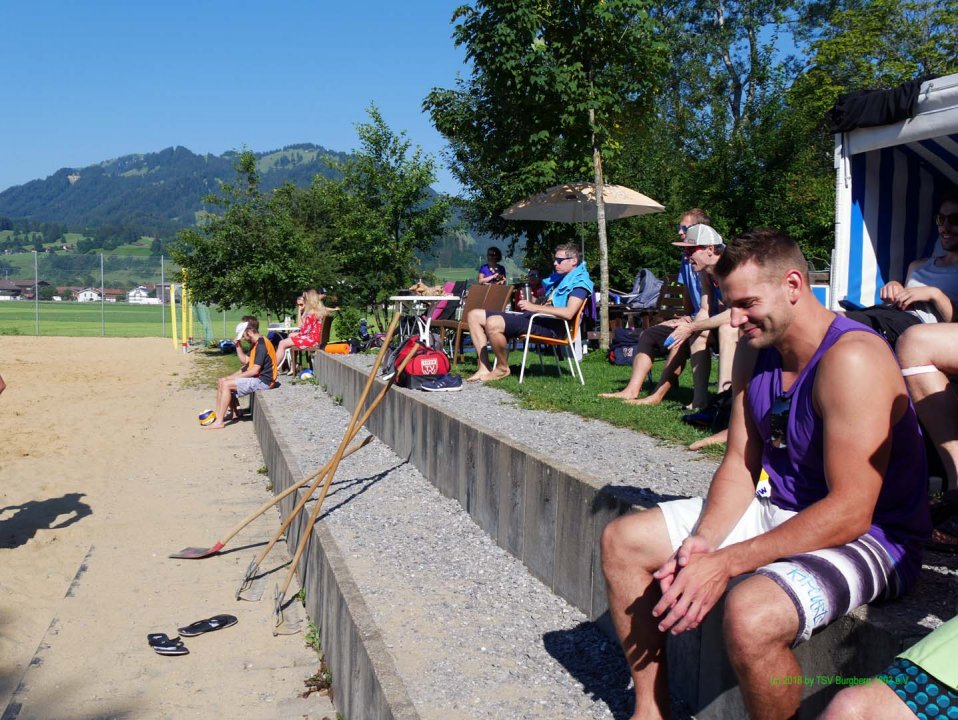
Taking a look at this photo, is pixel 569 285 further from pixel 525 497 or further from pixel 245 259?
pixel 245 259

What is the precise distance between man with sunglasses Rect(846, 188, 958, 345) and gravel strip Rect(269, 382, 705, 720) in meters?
1.18

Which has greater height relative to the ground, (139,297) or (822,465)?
(822,465)

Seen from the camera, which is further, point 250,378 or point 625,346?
point 250,378

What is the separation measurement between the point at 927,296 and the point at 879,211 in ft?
5.89

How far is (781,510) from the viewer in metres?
2.70

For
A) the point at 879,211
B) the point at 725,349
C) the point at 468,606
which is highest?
the point at 879,211

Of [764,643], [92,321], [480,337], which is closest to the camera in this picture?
[764,643]

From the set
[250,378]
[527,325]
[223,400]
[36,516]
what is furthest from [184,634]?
[250,378]

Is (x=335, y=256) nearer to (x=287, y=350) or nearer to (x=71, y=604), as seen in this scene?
(x=287, y=350)

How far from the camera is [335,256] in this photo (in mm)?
22484

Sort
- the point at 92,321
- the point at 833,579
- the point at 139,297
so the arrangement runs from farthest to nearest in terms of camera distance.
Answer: the point at 139,297, the point at 92,321, the point at 833,579

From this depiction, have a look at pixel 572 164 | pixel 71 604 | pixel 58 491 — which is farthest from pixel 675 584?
pixel 572 164

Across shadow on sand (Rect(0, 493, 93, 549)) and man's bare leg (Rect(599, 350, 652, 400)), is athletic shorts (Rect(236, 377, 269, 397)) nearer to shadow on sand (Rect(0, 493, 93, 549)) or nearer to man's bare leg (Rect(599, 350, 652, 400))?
shadow on sand (Rect(0, 493, 93, 549))

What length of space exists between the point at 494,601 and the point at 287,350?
11.5m
